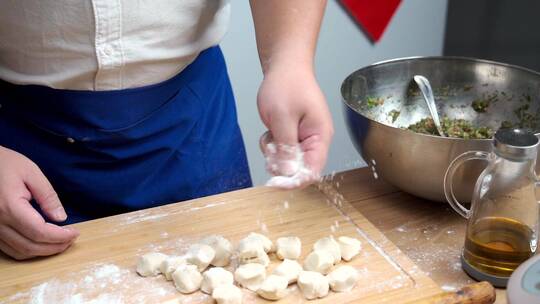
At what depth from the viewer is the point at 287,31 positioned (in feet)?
3.21

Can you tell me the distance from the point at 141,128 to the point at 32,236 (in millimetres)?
269

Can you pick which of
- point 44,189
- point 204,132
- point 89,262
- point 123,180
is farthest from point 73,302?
point 204,132

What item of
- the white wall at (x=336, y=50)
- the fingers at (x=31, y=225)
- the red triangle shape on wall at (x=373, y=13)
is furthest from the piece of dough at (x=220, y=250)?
the red triangle shape on wall at (x=373, y=13)

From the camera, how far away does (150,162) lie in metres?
1.09

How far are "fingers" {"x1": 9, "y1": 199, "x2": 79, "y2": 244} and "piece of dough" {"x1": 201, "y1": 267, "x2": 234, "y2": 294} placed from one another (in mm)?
227

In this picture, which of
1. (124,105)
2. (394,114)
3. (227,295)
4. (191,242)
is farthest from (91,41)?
(394,114)

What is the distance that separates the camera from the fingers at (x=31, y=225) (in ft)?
2.86

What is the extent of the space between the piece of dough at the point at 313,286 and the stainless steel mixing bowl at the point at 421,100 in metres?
0.24

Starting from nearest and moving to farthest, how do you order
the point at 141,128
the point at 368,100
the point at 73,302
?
the point at 73,302
the point at 141,128
the point at 368,100

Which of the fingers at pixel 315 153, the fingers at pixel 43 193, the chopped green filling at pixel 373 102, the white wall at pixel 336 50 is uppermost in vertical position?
the fingers at pixel 315 153

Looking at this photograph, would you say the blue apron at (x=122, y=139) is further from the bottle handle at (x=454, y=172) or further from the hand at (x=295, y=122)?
the bottle handle at (x=454, y=172)

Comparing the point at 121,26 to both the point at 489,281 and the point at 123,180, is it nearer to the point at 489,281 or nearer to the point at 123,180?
the point at 123,180

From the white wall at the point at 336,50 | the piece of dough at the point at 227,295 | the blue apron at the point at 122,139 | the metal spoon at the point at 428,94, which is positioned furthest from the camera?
the white wall at the point at 336,50

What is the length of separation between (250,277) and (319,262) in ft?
0.34
